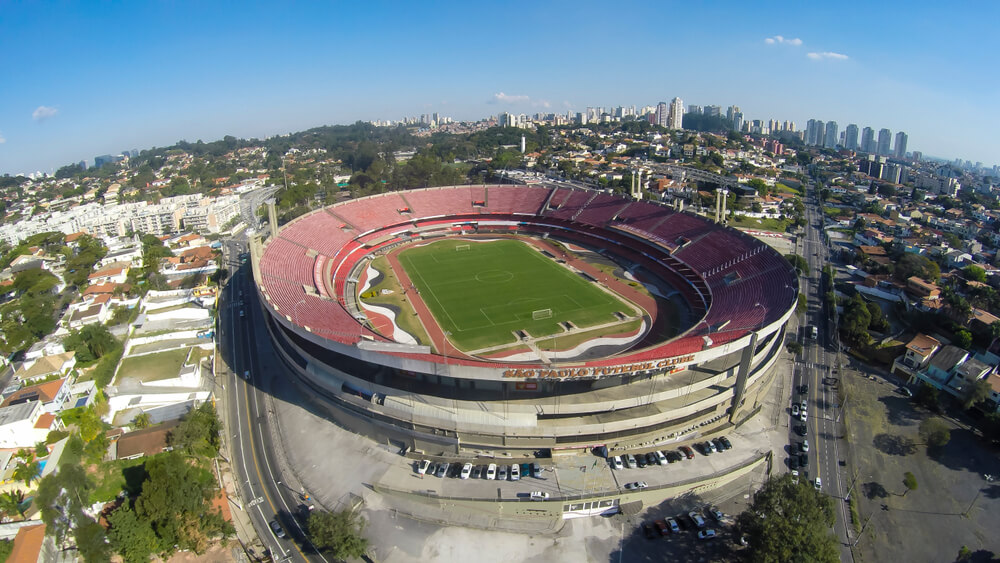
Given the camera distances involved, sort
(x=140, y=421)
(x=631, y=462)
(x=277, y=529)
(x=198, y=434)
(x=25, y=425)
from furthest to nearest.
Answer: (x=140, y=421) < (x=25, y=425) < (x=198, y=434) < (x=631, y=462) < (x=277, y=529)

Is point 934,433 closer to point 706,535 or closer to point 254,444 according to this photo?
point 706,535

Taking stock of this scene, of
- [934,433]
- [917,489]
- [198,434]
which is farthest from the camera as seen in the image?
[934,433]

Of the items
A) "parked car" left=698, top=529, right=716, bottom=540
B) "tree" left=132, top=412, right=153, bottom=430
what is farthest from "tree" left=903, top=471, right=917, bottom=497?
"tree" left=132, top=412, right=153, bottom=430

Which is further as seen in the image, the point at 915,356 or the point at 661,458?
the point at 915,356

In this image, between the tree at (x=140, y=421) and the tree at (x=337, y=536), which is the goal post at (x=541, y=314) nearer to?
the tree at (x=337, y=536)

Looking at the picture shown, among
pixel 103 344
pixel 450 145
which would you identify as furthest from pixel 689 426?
pixel 450 145

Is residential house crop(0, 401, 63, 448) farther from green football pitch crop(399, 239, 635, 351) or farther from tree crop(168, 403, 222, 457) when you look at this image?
green football pitch crop(399, 239, 635, 351)

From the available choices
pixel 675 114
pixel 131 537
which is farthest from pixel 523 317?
pixel 675 114

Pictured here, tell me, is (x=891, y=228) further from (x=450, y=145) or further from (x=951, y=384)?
(x=450, y=145)
